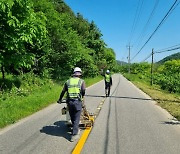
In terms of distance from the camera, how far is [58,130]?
28.3 feet

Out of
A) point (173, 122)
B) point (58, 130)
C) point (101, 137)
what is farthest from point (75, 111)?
point (173, 122)

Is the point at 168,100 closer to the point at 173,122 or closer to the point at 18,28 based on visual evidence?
the point at 173,122

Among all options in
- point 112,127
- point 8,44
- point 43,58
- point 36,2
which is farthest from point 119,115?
point 36,2

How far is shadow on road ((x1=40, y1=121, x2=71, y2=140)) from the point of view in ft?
26.4

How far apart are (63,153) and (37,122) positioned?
394cm

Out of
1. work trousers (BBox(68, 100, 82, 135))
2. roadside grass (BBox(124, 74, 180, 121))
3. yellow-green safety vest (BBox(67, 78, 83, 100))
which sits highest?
yellow-green safety vest (BBox(67, 78, 83, 100))

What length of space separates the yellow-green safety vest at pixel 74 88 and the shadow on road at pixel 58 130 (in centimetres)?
112

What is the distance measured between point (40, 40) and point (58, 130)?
9206 mm

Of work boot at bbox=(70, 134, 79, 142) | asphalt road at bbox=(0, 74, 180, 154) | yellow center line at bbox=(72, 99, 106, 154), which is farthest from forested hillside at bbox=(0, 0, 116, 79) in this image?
work boot at bbox=(70, 134, 79, 142)

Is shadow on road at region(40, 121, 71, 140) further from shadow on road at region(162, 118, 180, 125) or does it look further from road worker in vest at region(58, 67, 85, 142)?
shadow on road at region(162, 118, 180, 125)

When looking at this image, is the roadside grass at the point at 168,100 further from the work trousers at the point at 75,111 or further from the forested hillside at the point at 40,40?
the forested hillside at the point at 40,40

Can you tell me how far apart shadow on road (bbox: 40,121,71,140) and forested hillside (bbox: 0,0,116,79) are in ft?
16.8

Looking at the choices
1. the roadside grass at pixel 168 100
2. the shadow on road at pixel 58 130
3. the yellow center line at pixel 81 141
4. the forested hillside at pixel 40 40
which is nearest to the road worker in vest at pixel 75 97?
the yellow center line at pixel 81 141

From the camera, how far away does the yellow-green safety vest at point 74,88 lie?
755 centimetres
